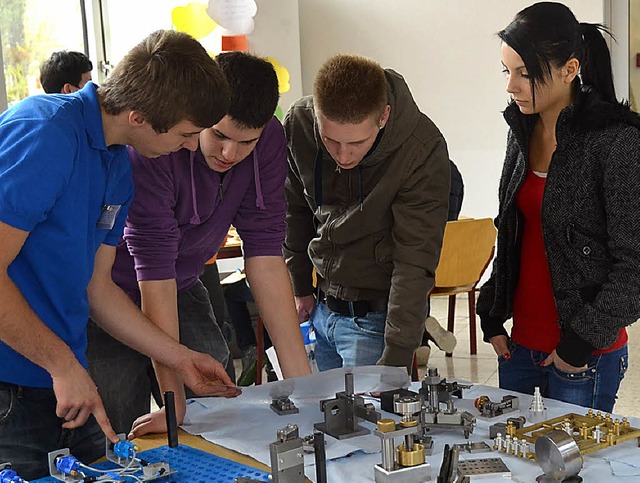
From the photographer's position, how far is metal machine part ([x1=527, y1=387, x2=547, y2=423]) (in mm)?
1577

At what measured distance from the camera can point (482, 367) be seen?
4211mm

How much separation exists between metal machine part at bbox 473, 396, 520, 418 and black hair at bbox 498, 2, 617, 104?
67 centimetres

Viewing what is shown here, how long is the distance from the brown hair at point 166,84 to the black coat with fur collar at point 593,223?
0.77 metres

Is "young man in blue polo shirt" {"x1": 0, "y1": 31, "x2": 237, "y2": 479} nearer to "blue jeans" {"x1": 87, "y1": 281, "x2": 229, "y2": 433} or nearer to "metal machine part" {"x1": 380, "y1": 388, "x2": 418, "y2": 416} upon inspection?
"blue jeans" {"x1": 87, "y1": 281, "x2": 229, "y2": 433}

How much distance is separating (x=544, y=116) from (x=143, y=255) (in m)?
0.94

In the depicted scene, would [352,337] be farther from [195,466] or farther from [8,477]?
[8,477]

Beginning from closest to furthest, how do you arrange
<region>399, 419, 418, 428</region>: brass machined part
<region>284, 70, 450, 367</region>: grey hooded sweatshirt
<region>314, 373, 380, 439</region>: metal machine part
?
<region>399, 419, 418, 428</region>: brass machined part, <region>314, 373, 380, 439</region>: metal machine part, <region>284, 70, 450, 367</region>: grey hooded sweatshirt

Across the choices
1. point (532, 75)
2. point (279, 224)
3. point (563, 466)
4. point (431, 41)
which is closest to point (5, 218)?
point (279, 224)

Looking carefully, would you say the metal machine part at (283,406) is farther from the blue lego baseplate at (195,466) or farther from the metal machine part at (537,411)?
the metal machine part at (537,411)

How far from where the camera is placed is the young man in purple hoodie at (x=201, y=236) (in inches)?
68.2

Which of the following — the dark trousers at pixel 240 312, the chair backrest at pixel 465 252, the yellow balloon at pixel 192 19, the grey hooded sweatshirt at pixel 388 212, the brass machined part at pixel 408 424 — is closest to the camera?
the brass machined part at pixel 408 424

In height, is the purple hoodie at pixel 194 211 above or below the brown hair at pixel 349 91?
below

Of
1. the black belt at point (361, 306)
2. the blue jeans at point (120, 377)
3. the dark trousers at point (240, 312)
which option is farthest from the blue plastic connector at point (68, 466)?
the dark trousers at point (240, 312)

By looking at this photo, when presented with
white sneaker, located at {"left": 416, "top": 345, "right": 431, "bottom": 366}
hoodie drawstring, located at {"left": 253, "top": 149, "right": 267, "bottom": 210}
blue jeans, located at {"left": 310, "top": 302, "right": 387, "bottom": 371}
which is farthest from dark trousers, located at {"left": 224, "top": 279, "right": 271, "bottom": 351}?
hoodie drawstring, located at {"left": 253, "top": 149, "right": 267, "bottom": 210}
